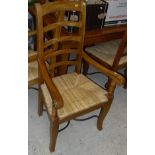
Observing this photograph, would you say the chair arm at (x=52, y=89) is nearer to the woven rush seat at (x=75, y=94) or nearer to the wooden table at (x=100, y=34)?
the woven rush seat at (x=75, y=94)

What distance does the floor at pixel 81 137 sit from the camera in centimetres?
188

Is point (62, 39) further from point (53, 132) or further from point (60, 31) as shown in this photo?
point (53, 132)

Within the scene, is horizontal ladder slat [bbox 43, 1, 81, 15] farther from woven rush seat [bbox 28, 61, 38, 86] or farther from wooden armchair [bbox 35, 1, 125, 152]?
woven rush seat [bbox 28, 61, 38, 86]

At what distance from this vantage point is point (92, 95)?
5.74ft

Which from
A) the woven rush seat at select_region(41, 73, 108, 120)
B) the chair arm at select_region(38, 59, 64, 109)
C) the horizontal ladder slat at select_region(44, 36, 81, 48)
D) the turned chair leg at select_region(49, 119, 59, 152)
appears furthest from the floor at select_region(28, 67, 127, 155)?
the horizontal ladder slat at select_region(44, 36, 81, 48)

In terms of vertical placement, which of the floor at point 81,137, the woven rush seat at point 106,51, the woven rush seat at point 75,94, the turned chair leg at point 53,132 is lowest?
the floor at point 81,137

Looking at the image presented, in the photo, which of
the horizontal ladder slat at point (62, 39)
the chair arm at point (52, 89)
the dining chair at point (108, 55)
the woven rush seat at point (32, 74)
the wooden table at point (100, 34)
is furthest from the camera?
the dining chair at point (108, 55)

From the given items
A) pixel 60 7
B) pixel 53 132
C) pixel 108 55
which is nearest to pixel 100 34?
pixel 108 55

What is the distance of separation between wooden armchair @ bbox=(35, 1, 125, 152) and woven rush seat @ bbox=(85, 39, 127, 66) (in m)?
0.38

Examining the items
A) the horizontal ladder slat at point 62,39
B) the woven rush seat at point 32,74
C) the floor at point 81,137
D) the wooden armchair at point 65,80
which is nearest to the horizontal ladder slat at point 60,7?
the wooden armchair at point 65,80

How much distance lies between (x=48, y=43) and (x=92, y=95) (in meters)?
0.50
